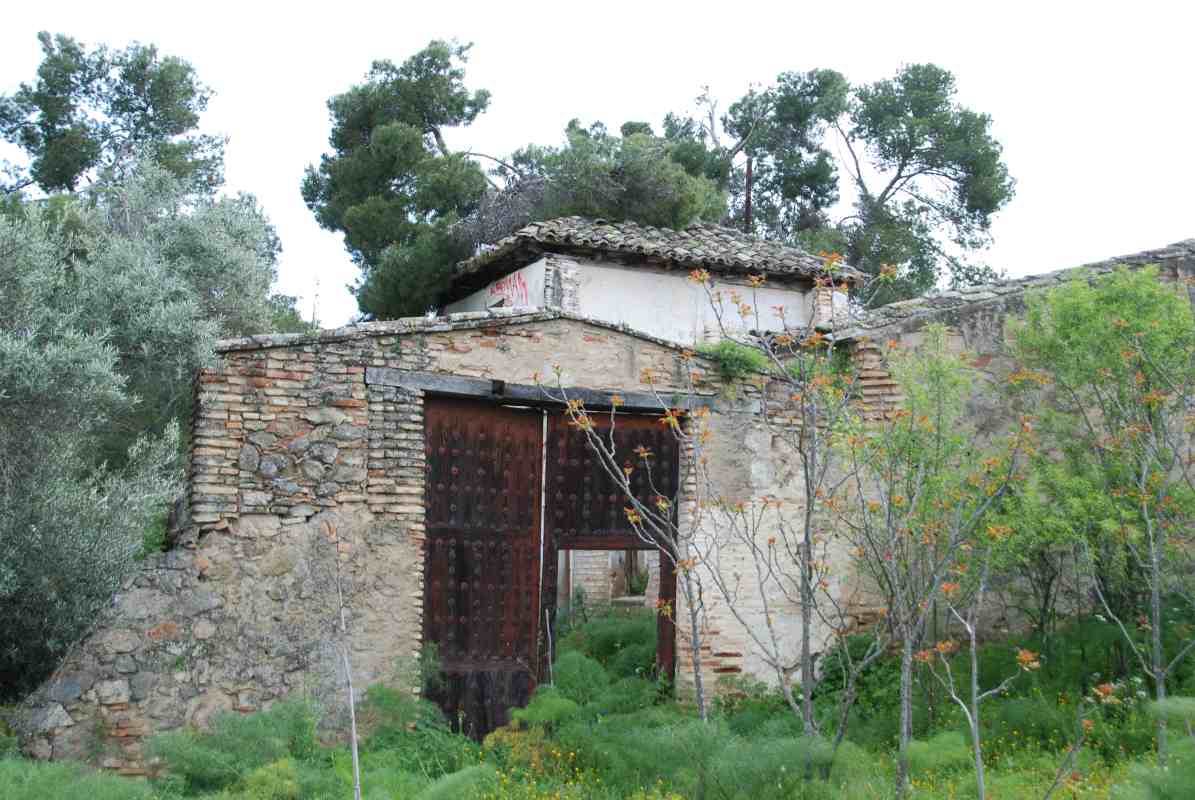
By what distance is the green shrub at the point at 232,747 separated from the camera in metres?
6.51

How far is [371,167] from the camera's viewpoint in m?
20.8

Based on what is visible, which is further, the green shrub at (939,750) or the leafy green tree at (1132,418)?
the leafy green tree at (1132,418)

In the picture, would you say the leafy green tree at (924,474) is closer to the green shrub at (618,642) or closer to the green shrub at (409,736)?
the green shrub at (409,736)

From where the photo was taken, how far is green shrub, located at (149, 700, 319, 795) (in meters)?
6.51

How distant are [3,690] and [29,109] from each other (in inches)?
724

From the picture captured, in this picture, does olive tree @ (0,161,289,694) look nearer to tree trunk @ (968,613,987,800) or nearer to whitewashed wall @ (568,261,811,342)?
tree trunk @ (968,613,987,800)

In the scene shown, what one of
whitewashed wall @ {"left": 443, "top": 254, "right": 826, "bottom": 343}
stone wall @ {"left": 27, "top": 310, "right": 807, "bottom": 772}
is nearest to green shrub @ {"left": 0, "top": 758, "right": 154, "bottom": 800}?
stone wall @ {"left": 27, "top": 310, "right": 807, "bottom": 772}

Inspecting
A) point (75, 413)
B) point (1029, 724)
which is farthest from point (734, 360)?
point (75, 413)

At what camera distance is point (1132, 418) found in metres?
7.75

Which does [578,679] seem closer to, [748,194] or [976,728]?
[976,728]

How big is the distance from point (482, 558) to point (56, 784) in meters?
3.46

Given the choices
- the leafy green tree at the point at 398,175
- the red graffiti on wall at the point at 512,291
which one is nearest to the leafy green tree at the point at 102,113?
the leafy green tree at the point at 398,175

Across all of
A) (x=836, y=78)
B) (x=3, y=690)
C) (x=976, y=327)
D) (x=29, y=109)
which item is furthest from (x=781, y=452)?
(x=836, y=78)

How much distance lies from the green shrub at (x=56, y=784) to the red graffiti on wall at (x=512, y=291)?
979cm
